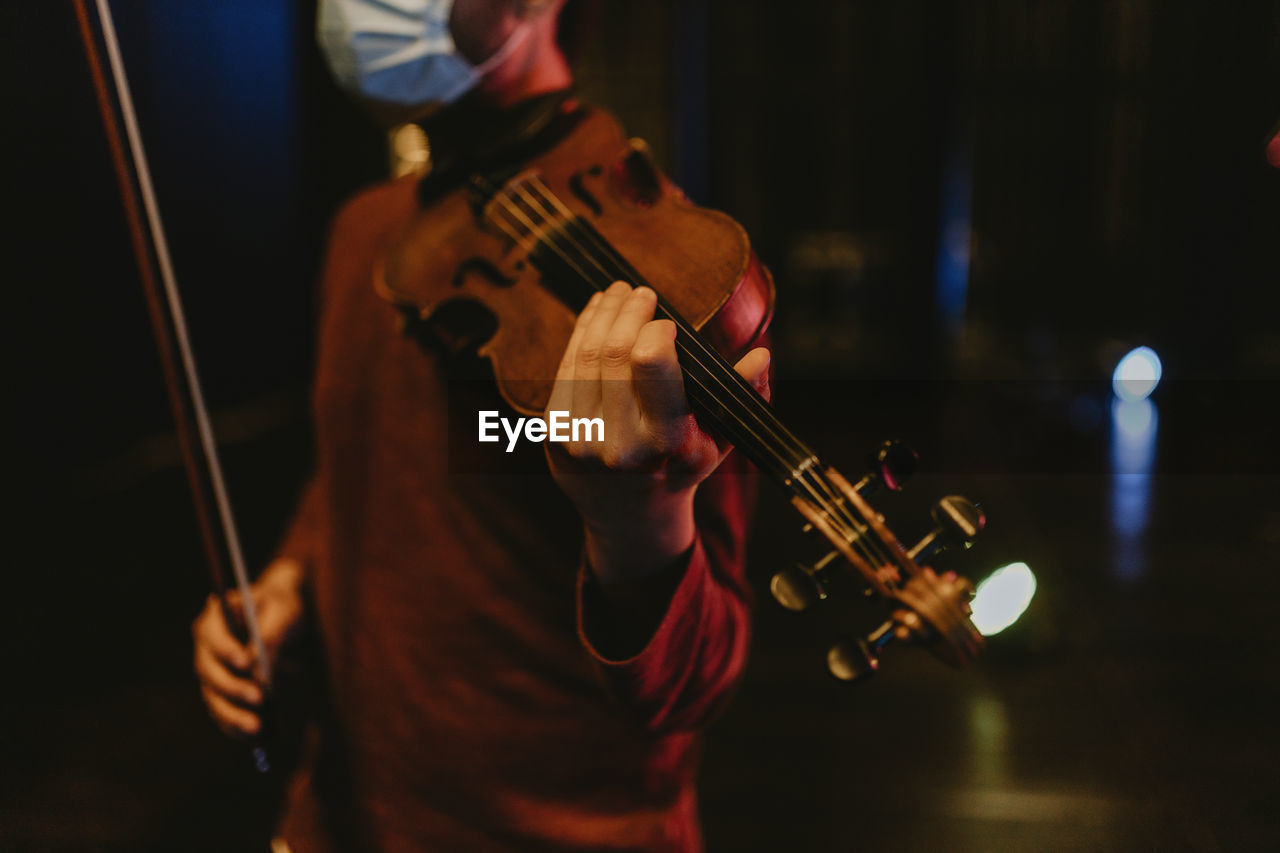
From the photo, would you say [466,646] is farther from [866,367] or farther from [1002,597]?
[866,367]

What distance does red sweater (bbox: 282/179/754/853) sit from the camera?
65 centimetres

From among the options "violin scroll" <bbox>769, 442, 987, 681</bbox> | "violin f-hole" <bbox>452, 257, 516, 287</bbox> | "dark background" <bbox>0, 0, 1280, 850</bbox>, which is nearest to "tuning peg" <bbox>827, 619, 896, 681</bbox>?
"violin scroll" <bbox>769, 442, 987, 681</bbox>

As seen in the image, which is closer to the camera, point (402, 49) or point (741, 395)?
point (741, 395)

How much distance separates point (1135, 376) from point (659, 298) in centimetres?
402

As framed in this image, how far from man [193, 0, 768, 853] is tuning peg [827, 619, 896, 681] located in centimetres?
13

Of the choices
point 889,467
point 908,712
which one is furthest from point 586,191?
point 908,712

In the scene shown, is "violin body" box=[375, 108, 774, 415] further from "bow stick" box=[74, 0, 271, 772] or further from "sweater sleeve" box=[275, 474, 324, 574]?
"sweater sleeve" box=[275, 474, 324, 574]

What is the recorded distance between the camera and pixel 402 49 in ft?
2.18

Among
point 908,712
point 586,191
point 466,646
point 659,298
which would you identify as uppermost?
point 586,191

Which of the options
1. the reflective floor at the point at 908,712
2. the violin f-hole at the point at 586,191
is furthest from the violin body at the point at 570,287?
the reflective floor at the point at 908,712

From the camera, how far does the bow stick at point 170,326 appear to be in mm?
600

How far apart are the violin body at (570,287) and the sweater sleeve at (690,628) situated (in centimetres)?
13

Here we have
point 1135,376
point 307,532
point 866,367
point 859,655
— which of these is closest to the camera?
point 859,655

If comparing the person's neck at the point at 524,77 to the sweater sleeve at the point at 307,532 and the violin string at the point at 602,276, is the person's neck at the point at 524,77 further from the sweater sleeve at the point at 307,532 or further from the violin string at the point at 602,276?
the sweater sleeve at the point at 307,532
